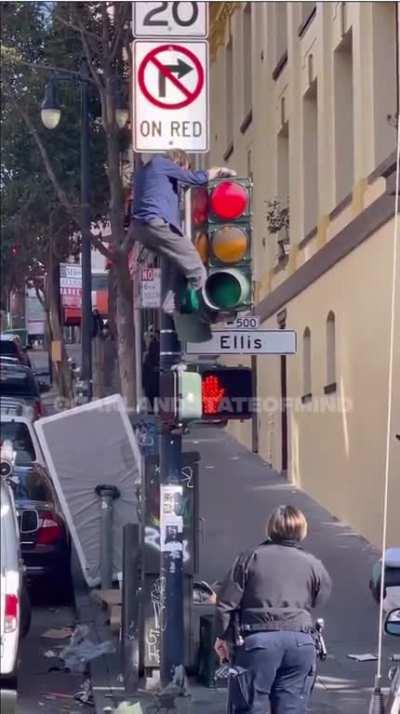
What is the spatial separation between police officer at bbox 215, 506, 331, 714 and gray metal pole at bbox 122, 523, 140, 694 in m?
2.78

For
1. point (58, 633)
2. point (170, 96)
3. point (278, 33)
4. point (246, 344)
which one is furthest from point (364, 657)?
point (278, 33)

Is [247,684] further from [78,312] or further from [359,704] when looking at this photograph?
[78,312]

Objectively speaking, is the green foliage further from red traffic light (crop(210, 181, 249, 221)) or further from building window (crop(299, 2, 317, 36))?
red traffic light (crop(210, 181, 249, 221))

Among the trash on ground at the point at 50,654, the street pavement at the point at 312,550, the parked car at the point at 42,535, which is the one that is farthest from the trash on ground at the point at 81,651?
the parked car at the point at 42,535

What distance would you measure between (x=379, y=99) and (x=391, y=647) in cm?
618

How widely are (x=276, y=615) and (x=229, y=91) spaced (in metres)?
22.6

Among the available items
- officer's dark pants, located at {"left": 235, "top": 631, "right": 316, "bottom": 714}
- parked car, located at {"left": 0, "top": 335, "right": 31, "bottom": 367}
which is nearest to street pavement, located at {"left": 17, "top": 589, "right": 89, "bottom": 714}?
officer's dark pants, located at {"left": 235, "top": 631, "right": 316, "bottom": 714}

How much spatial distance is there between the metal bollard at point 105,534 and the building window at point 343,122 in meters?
5.39

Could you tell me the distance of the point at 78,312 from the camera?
96.3 feet

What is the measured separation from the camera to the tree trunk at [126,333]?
21.9 meters

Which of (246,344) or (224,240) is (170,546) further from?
(224,240)

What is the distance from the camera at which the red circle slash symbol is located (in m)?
8.59

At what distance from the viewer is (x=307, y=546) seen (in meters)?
14.9

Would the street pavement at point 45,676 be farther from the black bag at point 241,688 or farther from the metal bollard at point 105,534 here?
the black bag at point 241,688
